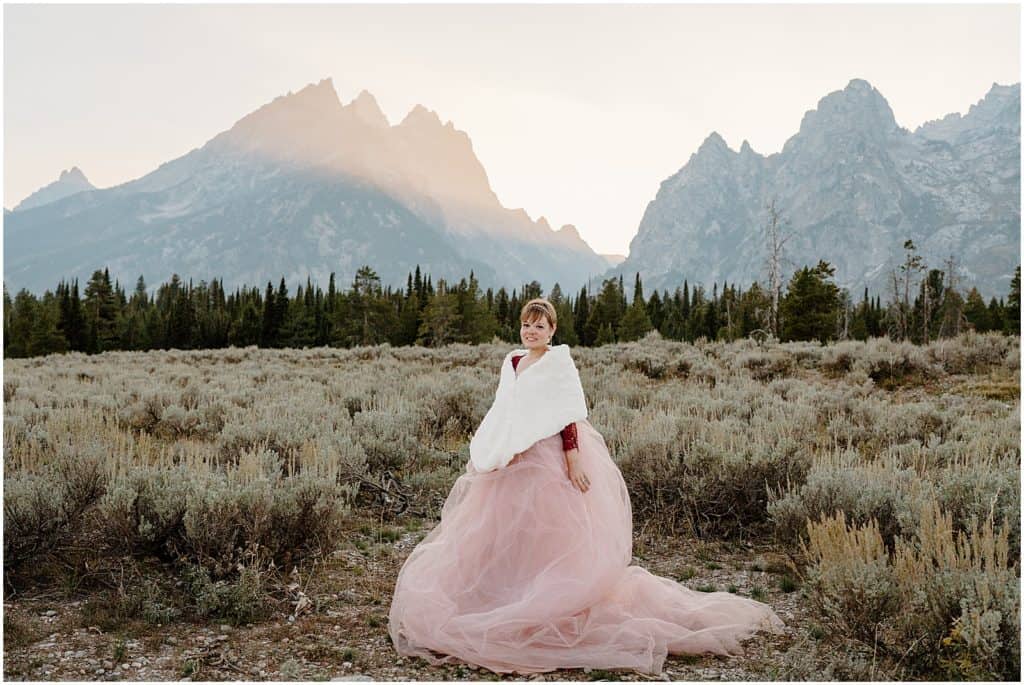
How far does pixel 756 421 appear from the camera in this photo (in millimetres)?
8508

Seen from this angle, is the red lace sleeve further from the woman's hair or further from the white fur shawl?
the woman's hair

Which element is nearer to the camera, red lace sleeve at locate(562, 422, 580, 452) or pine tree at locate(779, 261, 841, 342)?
red lace sleeve at locate(562, 422, 580, 452)

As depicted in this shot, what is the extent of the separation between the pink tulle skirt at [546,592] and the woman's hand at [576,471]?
5cm

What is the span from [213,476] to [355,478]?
6.61 ft

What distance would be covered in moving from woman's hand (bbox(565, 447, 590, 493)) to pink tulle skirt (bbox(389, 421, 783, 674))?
0.15 feet

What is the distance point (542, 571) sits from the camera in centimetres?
405

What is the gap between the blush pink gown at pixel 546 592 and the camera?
375cm

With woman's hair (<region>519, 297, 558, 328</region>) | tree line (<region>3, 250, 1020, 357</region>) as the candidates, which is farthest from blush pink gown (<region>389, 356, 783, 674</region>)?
tree line (<region>3, 250, 1020, 357</region>)

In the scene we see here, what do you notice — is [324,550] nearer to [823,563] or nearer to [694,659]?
[694,659]

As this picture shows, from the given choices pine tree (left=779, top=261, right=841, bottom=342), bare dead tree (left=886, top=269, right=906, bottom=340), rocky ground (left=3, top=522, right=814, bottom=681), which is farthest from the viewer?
bare dead tree (left=886, top=269, right=906, bottom=340)

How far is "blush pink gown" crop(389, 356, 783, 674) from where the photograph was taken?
3746mm

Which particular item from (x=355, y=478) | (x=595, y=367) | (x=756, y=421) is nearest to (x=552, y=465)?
(x=355, y=478)

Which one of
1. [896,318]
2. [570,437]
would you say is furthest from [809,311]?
[570,437]

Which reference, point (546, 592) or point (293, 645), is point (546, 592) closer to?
point (546, 592)
